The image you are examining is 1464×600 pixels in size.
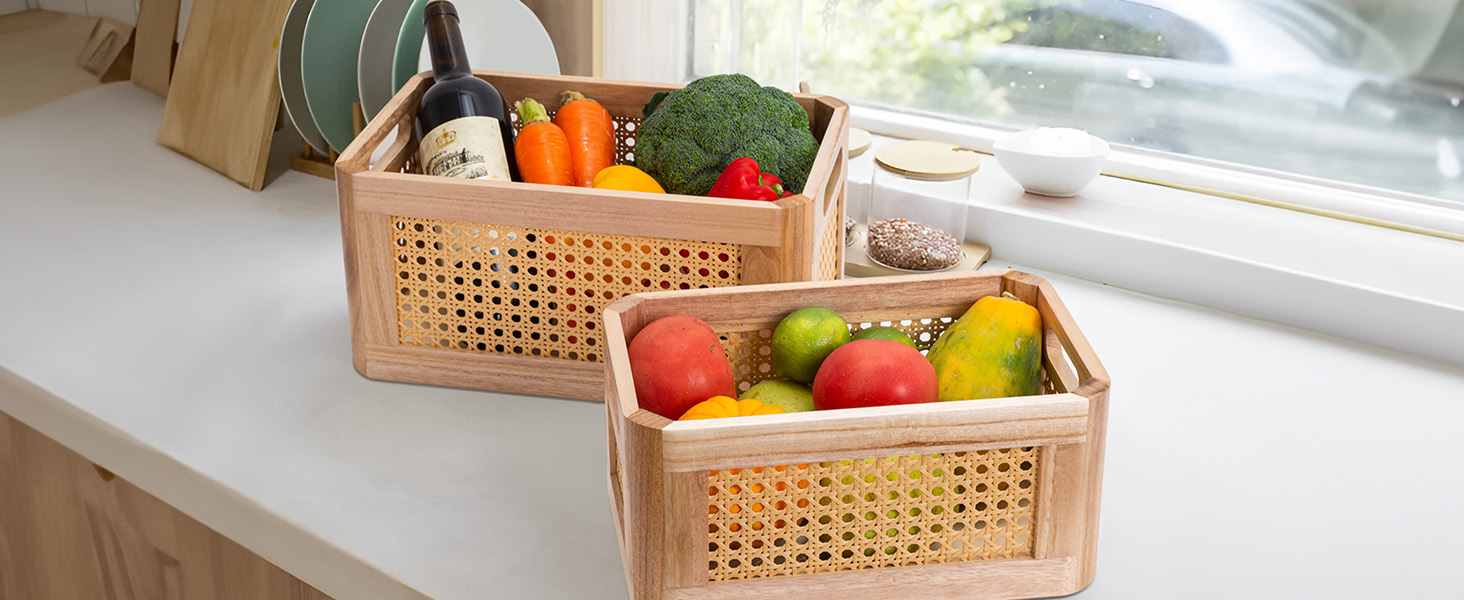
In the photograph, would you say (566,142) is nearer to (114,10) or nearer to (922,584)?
(922,584)

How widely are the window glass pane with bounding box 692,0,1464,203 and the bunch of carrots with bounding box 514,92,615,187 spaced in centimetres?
51

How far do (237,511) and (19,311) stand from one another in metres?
0.46

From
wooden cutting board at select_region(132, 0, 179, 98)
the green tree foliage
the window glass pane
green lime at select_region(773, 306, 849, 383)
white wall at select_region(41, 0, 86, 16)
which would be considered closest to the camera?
green lime at select_region(773, 306, 849, 383)

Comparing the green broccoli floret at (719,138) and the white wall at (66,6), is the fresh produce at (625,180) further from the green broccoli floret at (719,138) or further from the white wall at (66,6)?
the white wall at (66,6)

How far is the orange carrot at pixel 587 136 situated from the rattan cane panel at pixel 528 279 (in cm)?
13

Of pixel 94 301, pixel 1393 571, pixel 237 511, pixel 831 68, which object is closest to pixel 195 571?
pixel 237 511

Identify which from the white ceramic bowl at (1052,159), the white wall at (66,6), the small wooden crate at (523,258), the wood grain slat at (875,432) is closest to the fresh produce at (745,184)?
the small wooden crate at (523,258)

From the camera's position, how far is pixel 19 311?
107 centimetres

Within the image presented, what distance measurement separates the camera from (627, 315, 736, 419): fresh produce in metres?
0.68

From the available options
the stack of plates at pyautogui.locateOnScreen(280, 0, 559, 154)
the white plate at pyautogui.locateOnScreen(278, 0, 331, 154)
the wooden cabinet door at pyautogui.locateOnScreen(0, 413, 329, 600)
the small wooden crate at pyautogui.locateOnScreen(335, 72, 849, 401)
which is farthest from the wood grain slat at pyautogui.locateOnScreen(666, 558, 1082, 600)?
the white plate at pyautogui.locateOnScreen(278, 0, 331, 154)

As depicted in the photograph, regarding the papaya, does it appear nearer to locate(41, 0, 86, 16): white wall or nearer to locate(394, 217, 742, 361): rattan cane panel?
locate(394, 217, 742, 361): rattan cane panel

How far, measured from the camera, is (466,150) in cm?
90

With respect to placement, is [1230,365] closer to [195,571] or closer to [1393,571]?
[1393,571]

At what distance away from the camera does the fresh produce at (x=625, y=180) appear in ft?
2.93
